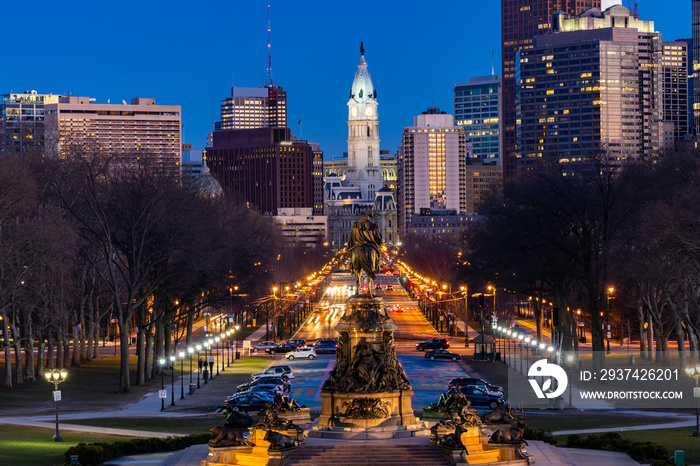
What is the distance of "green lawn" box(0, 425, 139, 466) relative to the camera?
133ft

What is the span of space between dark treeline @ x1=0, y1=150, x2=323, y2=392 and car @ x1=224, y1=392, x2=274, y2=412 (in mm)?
13209

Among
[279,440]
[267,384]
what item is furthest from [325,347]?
[279,440]

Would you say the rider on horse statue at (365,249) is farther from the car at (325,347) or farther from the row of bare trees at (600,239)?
the car at (325,347)

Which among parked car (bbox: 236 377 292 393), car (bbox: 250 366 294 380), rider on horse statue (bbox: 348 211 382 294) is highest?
rider on horse statue (bbox: 348 211 382 294)

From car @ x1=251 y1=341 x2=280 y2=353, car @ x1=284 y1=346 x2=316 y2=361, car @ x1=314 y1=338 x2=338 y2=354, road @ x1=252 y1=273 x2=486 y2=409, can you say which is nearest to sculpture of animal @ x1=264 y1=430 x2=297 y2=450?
road @ x1=252 y1=273 x2=486 y2=409

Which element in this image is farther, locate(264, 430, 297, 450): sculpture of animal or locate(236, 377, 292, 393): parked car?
locate(236, 377, 292, 393): parked car

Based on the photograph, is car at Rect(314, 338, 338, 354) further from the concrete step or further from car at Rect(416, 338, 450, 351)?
the concrete step

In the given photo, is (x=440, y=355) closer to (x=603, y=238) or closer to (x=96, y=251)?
(x=603, y=238)

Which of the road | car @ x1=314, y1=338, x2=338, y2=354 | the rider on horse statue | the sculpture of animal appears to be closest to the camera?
the sculpture of animal

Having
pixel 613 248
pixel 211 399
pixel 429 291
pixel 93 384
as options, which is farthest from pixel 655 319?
pixel 429 291

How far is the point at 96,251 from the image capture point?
84938 millimetres

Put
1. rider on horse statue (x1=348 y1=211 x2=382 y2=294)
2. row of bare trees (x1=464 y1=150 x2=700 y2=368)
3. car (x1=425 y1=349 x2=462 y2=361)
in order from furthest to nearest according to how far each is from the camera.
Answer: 1. car (x1=425 y1=349 x2=462 y2=361)
2. row of bare trees (x1=464 y1=150 x2=700 y2=368)
3. rider on horse statue (x1=348 y1=211 x2=382 y2=294)

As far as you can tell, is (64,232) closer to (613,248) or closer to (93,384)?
(93,384)

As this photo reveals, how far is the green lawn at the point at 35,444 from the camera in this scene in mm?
40625
